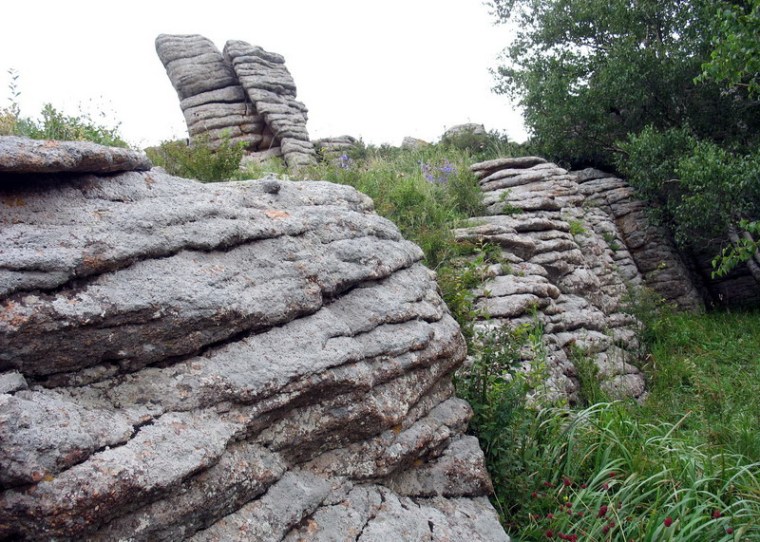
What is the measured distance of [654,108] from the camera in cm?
1369

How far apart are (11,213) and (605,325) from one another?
7.70 metres

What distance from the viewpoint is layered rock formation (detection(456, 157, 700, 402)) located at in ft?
24.3

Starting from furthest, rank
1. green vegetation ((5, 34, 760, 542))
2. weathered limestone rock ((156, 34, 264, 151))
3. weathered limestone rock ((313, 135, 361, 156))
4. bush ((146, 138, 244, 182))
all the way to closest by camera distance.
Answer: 1. weathered limestone rock ((313, 135, 361, 156))
2. weathered limestone rock ((156, 34, 264, 151))
3. bush ((146, 138, 244, 182))
4. green vegetation ((5, 34, 760, 542))

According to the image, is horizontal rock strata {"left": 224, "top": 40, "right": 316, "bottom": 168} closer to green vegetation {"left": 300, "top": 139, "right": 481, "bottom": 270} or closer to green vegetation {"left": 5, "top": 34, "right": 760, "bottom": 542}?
green vegetation {"left": 5, "top": 34, "right": 760, "bottom": 542}

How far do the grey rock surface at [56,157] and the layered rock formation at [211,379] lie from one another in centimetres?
12

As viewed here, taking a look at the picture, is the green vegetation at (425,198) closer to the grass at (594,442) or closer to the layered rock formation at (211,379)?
the grass at (594,442)

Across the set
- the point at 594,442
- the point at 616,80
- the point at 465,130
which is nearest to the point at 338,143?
the point at 465,130

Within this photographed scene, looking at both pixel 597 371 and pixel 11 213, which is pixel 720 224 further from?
pixel 11 213

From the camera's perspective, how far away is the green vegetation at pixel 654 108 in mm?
11172

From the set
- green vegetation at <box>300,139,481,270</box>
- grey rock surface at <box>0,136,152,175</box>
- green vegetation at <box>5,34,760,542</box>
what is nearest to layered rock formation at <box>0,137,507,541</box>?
grey rock surface at <box>0,136,152,175</box>

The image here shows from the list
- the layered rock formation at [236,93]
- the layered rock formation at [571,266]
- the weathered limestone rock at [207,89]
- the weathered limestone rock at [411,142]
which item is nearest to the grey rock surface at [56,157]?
the layered rock formation at [571,266]

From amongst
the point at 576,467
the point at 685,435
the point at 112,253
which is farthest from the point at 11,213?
the point at 685,435

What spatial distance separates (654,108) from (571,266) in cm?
648

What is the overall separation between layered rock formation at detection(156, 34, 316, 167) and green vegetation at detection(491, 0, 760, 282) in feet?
21.0
